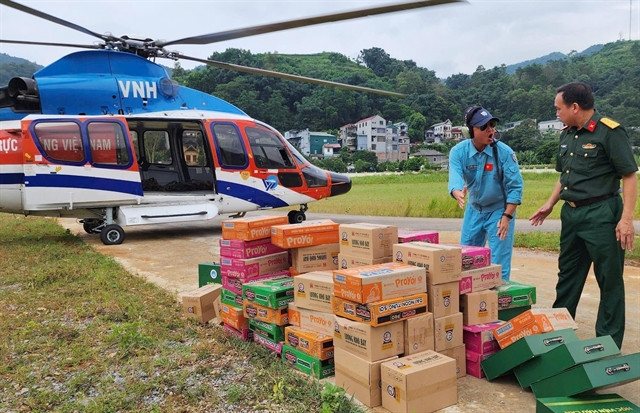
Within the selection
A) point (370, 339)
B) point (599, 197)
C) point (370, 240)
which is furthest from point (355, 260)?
point (599, 197)

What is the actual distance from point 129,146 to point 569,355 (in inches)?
340

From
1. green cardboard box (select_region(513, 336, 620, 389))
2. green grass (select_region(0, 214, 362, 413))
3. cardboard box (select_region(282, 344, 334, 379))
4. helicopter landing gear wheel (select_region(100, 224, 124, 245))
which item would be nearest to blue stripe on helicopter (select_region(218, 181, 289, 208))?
helicopter landing gear wheel (select_region(100, 224, 124, 245))

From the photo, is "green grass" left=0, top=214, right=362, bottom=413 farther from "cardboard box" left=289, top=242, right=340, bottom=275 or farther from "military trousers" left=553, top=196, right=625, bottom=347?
"military trousers" left=553, top=196, right=625, bottom=347

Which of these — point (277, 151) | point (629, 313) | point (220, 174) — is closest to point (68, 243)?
point (220, 174)

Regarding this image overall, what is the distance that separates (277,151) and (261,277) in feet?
23.5

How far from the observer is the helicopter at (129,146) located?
8.88 meters

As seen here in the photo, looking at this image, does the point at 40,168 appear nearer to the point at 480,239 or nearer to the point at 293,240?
the point at 293,240

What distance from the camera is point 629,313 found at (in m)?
4.82

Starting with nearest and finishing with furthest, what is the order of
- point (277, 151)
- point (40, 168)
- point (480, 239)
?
point (480, 239)
point (40, 168)
point (277, 151)

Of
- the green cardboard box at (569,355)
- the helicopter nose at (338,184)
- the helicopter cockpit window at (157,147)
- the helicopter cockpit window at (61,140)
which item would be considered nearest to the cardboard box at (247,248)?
the green cardboard box at (569,355)

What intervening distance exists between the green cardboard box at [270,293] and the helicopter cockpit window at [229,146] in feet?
22.2

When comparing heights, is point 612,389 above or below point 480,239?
Result: below

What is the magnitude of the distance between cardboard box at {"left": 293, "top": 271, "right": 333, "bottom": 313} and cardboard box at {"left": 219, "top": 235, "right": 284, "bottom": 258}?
75 cm

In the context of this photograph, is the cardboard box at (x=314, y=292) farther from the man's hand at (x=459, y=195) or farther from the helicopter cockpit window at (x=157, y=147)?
the helicopter cockpit window at (x=157, y=147)
